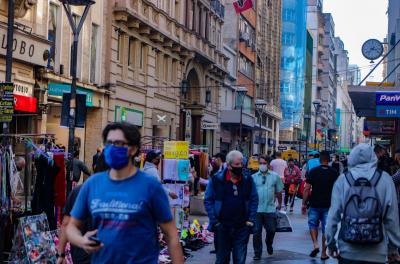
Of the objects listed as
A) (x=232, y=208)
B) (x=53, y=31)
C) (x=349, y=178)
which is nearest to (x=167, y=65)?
(x=53, y=31)

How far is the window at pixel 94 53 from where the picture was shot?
28078 millimetres

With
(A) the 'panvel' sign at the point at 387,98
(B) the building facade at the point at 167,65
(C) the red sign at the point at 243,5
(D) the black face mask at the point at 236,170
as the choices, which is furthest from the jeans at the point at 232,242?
(C) the red sign at the point at 243,5

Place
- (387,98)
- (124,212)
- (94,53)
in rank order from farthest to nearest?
1. (94,53)
2. (387,98)
3. (124,212)

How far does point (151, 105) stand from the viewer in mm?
34750

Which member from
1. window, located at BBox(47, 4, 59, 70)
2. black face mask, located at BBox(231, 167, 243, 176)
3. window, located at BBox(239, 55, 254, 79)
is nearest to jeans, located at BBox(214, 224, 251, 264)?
black face mask, located at BBox(231, 167, 243, 176)

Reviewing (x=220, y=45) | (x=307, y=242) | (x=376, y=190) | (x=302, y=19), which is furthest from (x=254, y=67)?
(x=376, y=190)

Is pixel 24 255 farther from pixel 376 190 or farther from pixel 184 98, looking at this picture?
pixel 184 98

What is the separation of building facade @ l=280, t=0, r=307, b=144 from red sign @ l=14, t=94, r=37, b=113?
2885 inches

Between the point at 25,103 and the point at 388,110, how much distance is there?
31.2ft

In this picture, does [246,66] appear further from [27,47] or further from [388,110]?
[388,110]

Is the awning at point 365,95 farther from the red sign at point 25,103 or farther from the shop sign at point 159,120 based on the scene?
the shop sign at point 159,120

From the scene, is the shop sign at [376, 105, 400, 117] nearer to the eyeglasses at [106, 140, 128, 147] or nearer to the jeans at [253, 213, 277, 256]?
the jeans at [253, 213, 277, 256]

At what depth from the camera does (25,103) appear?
70.6 ft

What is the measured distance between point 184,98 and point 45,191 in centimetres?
2984
